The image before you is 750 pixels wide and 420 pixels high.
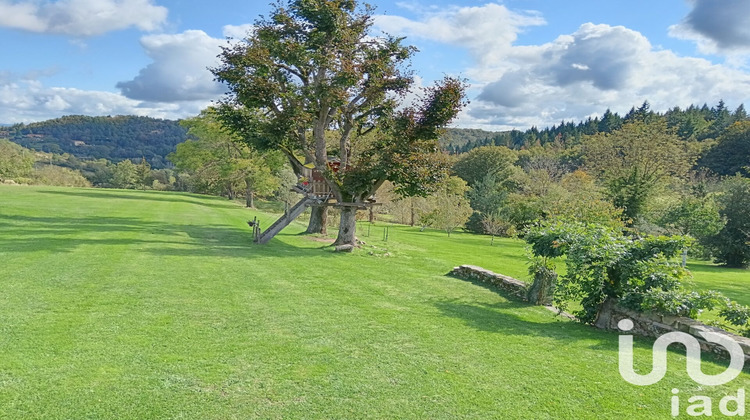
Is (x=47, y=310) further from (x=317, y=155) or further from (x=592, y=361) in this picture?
Result: (x=317, y=155)

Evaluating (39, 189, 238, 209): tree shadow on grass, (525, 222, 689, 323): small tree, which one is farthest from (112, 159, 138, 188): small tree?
(525, 222, 689, 323): small tree

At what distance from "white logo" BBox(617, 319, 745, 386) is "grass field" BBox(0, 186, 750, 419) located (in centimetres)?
15

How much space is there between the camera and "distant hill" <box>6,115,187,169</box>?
160250mm

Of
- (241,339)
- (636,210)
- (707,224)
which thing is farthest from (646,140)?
(241,339)

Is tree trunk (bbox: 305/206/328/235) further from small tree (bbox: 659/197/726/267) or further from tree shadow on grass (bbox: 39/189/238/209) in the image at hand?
small tree (bbox: 659/197/726/267)

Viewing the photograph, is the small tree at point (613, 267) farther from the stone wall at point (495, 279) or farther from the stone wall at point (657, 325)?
the stone wall at point (495, 279)

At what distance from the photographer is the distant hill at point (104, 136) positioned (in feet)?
526

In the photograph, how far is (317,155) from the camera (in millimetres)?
21469

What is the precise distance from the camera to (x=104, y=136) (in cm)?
17525

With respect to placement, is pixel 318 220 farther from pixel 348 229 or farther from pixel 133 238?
pixel 133 238

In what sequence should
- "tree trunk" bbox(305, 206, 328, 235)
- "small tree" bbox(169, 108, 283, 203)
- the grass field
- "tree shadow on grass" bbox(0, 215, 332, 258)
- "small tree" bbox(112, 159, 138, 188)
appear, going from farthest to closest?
1. "small tree" bbox(112, 159, 138, 188)
2. "small tree" bbox(169, 108, 283, 203)
3. "tree trunk" bbox(305, 206, 328, 235)
4. "tree shadow on grass" bbox(0, 215, 332, 258)
5. the grass field

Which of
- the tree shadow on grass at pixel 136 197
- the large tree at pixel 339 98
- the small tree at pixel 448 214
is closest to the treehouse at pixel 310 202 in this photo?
the large tree at pixel 339 98

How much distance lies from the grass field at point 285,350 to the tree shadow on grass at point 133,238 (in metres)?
2.16

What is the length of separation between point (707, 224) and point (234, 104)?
1225 inches
